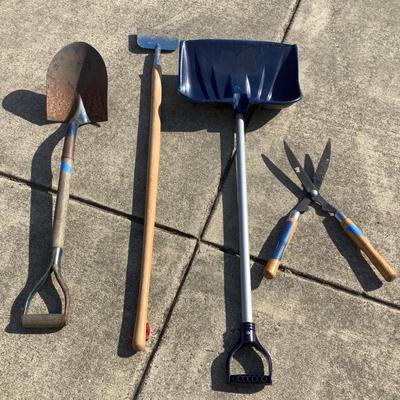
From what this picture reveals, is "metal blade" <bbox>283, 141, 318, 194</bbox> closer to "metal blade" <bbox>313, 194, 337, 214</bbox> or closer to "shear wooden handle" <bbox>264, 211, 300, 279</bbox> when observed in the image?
"metal blade" <bbox>313, 194, 337, 214</bbox>

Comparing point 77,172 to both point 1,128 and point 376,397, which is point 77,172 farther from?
point 376,397

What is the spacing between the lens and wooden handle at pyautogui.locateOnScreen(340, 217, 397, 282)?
96.3 inches

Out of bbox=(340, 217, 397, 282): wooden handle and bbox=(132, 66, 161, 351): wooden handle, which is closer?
bbox=(132, 66, 161, 351): wooden handle

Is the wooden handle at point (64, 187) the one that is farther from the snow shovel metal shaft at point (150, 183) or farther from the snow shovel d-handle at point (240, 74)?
the snow shovel d-handle at point (240, 74)

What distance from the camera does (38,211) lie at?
8.71 ft

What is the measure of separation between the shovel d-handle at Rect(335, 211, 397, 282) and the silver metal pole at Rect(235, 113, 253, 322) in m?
0.50

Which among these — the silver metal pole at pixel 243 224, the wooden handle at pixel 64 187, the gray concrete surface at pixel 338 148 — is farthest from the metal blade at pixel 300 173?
the wooden handle at pixel 64 187

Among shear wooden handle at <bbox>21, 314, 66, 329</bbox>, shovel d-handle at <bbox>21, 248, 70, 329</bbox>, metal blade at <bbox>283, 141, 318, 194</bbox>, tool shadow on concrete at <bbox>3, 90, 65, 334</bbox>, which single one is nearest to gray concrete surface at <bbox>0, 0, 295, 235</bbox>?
tool shadow on concrete at <bbox>3, 90, 65, 334</bbox>

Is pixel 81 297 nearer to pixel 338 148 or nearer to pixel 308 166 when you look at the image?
pixel 308 166

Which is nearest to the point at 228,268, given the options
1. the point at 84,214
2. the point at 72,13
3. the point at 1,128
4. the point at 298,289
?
the point at 298,289

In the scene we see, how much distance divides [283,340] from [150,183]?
3.38 feet

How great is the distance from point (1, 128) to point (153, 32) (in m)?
1.17

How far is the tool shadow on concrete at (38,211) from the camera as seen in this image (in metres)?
2.39

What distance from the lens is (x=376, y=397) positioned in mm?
2252
